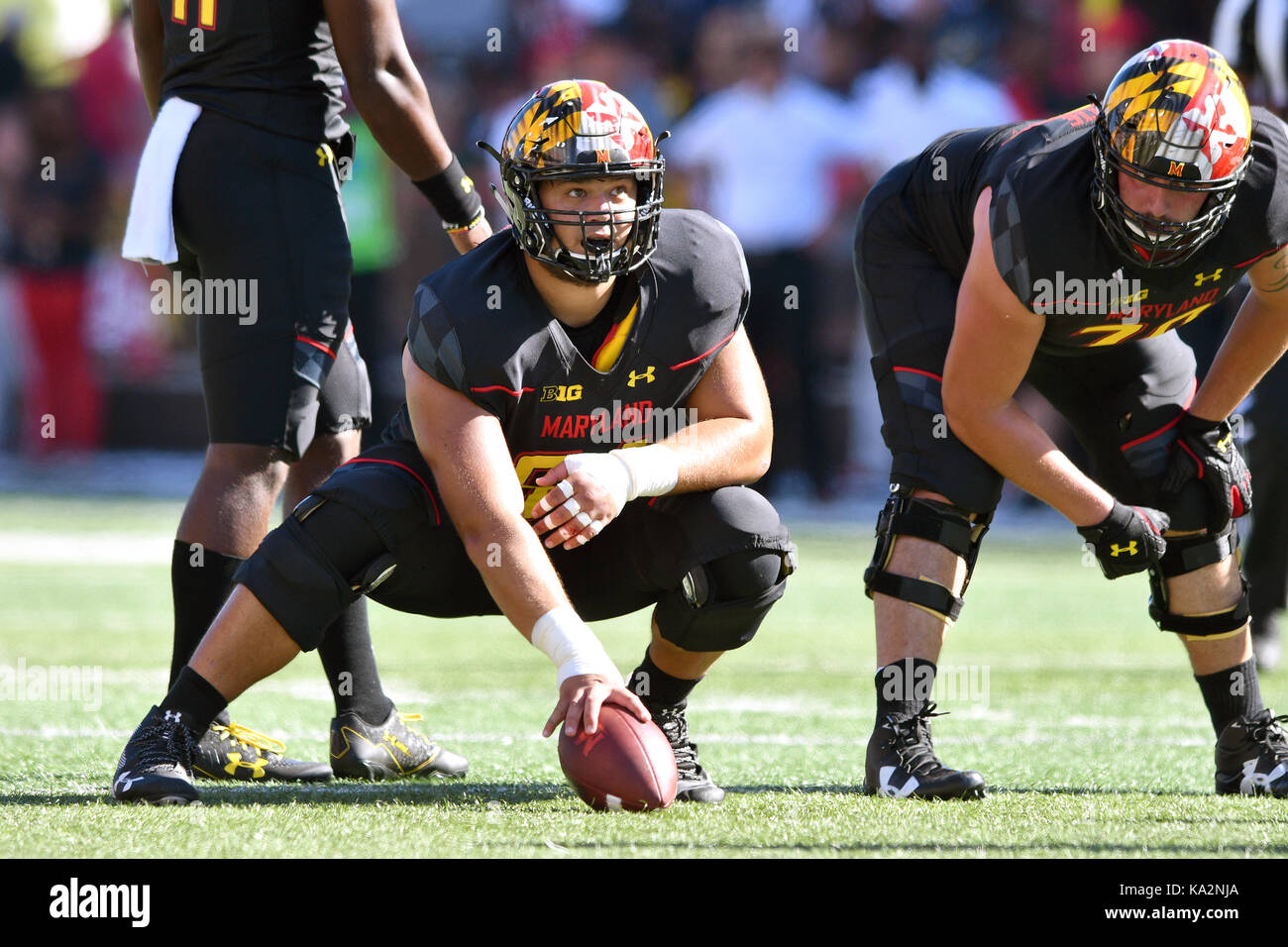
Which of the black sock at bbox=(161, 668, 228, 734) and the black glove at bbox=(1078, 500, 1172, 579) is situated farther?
Result: the black glove at bbox=(1078, 500, 1172, 579)

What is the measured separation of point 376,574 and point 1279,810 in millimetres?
2003

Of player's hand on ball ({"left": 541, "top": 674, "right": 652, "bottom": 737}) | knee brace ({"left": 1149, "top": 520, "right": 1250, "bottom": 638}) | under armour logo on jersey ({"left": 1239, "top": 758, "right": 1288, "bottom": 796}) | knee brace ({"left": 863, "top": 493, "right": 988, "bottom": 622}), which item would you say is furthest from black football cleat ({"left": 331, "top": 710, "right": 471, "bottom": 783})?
under armour logo on jersey ({"left": 1239, "top": 758, "right": 1288, "bottom": 796})

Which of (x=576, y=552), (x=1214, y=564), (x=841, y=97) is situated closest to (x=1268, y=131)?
(x=1214, y=564)

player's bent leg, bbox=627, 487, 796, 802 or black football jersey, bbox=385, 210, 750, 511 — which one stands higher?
black football jersey, bbox=385, 210, 750, 511

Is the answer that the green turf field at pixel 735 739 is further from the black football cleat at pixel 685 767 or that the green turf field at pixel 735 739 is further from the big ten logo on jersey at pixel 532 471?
the big ten logo on jersey at pixel 532 471

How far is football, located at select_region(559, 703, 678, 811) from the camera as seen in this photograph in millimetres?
3422

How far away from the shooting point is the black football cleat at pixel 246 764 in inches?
160

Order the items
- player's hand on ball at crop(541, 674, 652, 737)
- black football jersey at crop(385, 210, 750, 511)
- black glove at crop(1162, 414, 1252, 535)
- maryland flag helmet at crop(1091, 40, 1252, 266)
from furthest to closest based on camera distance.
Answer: black glove at crop(1162, 414, 1252, 535)
black football jersey at crop(385, 210, 750, 511)
maryland flag helmet at crop(1091, 40, 1252, 266)
player's hand on ball at crop(541, 674, 652, 737)

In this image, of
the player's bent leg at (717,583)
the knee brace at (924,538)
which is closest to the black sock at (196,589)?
the player's bent leg at (717,583)

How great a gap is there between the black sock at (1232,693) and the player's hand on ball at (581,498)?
1.58 metres

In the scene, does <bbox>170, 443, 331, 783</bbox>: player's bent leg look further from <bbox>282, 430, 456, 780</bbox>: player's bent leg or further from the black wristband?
the black wristband

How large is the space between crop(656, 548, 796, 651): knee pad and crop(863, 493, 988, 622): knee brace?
0.93 feet

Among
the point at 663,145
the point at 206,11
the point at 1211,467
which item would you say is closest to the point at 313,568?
the point at 206,11
